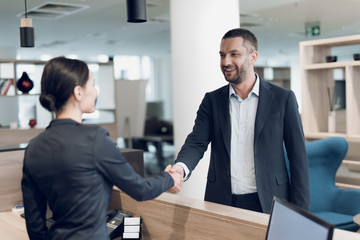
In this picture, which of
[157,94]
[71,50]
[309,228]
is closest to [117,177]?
[309,228]

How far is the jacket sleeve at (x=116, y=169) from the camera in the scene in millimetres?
1311

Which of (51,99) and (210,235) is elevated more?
(51,99)

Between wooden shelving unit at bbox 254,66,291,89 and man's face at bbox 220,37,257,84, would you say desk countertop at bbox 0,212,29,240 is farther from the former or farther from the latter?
wooden shelving unit at bbox 254,66,291,89

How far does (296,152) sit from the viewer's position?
6.68 feet

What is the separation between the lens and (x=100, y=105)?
859cm

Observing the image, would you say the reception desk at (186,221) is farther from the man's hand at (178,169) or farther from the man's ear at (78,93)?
the man's ear at (78,93)

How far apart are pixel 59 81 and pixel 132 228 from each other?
2.76 ft

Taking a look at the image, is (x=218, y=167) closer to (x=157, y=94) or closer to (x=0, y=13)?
(x=0, y=13)

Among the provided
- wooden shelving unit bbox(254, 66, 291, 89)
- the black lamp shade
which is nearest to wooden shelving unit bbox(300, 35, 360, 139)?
the black lamp shade

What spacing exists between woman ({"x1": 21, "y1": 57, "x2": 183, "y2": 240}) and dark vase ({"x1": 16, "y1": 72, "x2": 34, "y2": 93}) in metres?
6.32

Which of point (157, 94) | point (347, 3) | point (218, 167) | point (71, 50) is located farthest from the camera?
point (157, 94)

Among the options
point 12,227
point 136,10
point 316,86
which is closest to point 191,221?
point 12,227

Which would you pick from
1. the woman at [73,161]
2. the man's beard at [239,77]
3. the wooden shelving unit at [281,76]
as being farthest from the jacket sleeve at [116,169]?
the wooden shelving unit at [281,76]

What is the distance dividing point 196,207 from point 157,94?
49.8 feet
